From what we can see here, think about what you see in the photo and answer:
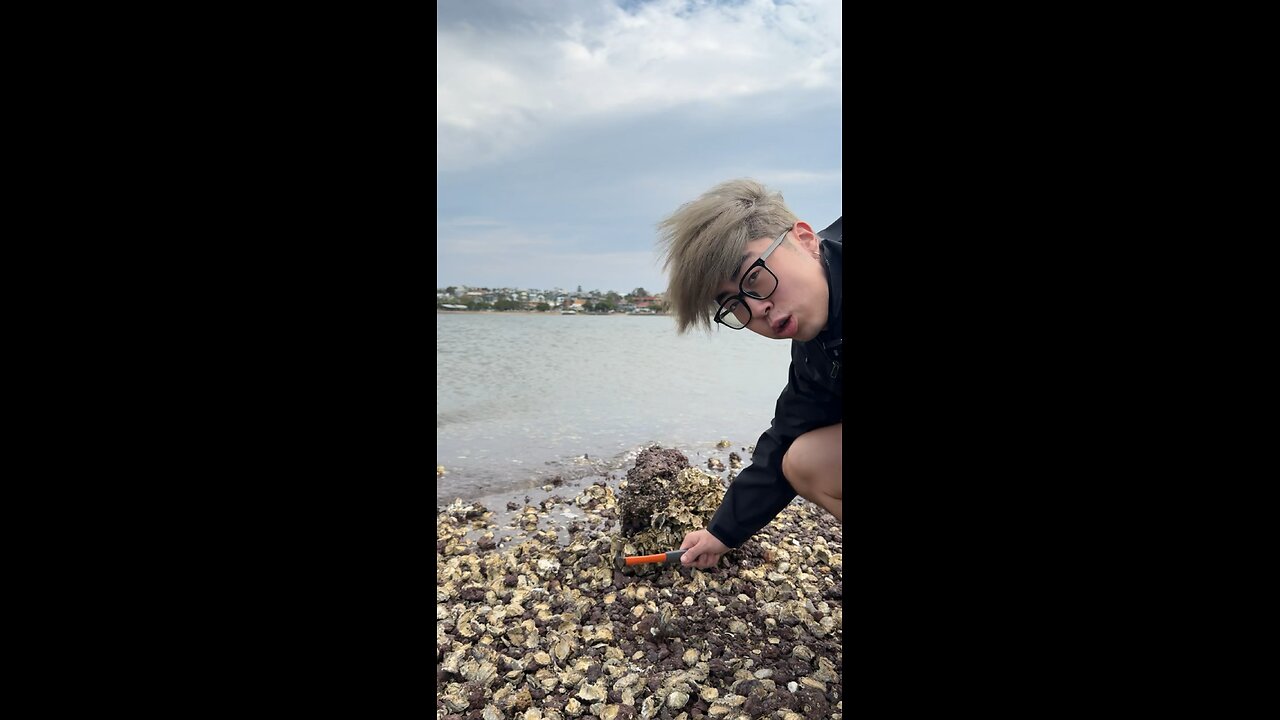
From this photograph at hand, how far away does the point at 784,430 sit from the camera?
2.12 m

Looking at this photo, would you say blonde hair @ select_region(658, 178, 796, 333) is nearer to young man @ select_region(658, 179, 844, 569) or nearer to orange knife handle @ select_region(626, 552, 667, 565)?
young man @ select_region(658, 179, 844, 569)

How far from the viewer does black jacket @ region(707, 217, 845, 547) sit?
1886 mm

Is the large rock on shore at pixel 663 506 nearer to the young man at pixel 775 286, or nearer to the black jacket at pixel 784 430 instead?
the black jacket at pixel 784 430

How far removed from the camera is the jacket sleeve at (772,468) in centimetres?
204

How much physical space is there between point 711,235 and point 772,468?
826 millimetres

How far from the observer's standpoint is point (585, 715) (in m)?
1.71

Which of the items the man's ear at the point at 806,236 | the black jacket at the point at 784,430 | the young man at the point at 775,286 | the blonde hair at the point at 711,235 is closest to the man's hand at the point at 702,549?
the black jacket at the point at 784,430
